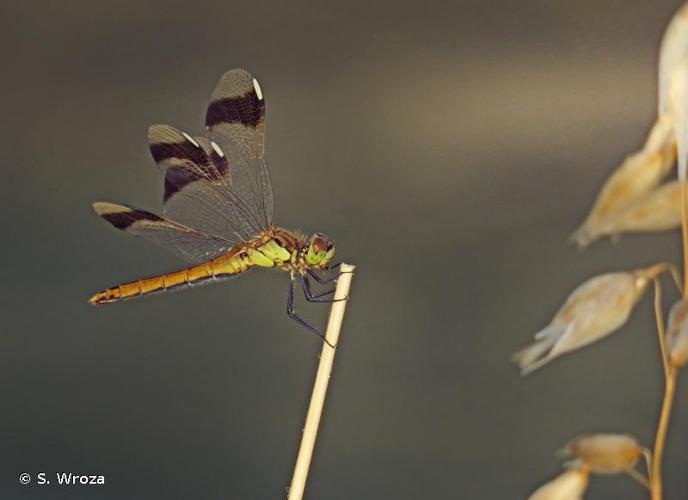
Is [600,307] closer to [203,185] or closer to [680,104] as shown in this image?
[680,104]

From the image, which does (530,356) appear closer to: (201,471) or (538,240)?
(538,240)

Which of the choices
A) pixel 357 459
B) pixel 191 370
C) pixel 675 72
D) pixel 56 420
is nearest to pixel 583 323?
pixel 675 72

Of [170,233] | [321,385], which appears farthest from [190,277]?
Answer: [321,385]

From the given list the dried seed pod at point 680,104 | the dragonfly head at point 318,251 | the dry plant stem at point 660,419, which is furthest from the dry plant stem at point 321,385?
the dry plant stem at point 660,419

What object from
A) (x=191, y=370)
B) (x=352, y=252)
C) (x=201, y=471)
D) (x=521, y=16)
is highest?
(x=521, y=16)

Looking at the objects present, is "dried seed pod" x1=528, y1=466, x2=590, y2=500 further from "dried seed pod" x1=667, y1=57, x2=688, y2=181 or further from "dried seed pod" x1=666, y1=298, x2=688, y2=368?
"dried seed pod" x1=667, y1=57, x2=688, y2=181
